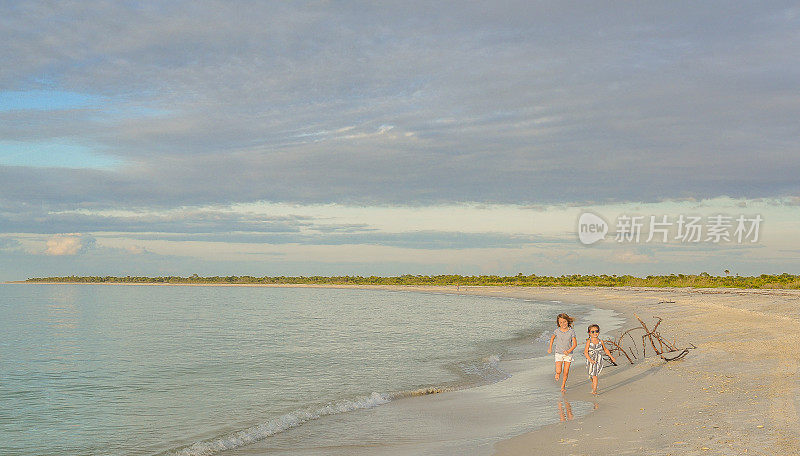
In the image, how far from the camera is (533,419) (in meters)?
13.1

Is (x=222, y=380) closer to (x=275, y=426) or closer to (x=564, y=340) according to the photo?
(x=275, y=426)

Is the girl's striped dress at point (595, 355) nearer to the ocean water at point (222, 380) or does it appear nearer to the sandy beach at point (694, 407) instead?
the sandy beach at point (694, 407)

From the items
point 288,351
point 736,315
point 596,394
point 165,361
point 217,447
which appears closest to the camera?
point 217,447

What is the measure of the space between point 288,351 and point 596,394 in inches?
776

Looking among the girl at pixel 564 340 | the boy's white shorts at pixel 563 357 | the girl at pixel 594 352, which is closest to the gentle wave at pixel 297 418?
the boy's white shorts at pixel 563 357

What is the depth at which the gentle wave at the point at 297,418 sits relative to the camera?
12891mm

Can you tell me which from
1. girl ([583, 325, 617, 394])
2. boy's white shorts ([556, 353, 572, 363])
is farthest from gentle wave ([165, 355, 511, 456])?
girl ([583, 325, 617, 394])

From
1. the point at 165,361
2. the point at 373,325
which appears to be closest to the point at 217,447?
the point at 165,361

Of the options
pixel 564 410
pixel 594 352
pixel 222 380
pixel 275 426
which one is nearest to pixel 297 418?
pixel 275 426

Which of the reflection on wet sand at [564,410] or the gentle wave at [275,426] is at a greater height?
the reflection on wet sand at [564,410]

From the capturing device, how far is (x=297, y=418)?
598 inches

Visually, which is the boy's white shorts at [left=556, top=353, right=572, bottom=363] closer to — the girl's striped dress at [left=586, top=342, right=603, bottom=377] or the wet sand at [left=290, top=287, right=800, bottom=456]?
the girl's striped dress at [left=586, top=342, right=603, bottom=377]

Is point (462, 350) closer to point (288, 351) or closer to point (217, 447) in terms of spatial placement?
point (288, 351)

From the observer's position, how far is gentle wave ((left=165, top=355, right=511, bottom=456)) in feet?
42.3
